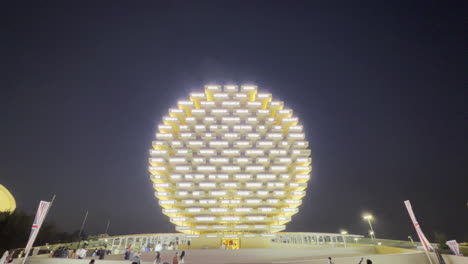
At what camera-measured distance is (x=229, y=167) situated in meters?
41.2

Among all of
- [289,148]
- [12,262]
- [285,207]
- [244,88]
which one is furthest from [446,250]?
[244,88]

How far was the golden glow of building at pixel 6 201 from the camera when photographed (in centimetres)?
4670

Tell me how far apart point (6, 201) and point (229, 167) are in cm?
4505

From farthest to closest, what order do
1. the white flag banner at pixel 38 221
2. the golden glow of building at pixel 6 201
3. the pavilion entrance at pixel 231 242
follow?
the golden glow of building at pixel 6 201 → the pavilion entrance at pixel 231 242 → the white flag banner at pixel 38 221

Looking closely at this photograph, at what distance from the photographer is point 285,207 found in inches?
1650

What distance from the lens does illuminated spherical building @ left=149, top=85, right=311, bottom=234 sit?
4034 cm

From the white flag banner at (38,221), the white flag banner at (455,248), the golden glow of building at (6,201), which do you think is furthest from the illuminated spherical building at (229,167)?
the golden glow of building at (6,201)

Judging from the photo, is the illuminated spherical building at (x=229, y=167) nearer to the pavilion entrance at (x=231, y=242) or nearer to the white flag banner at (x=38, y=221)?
the pavilion entrance at (x=231, y=242)

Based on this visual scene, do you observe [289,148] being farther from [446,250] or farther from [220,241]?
[446,250]

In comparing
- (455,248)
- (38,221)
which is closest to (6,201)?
(38,221)

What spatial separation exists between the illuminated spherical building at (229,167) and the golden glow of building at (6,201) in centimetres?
3108

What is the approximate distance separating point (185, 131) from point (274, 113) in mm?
18057

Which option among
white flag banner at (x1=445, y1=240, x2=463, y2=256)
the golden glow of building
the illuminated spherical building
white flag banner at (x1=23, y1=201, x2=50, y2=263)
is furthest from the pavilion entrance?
the golden glow of building

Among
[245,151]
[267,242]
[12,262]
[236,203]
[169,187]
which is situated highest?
[245,151]
